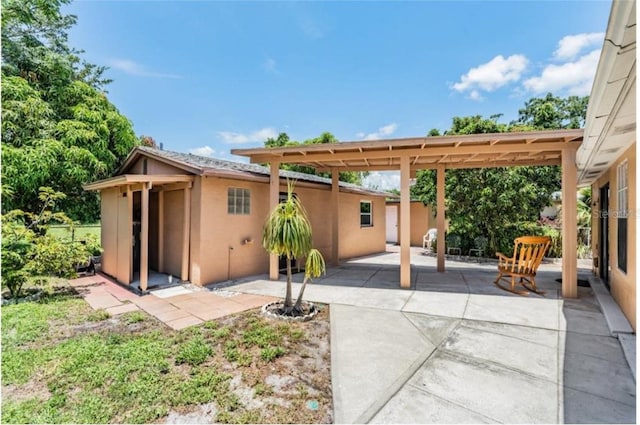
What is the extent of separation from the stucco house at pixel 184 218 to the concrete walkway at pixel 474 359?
6.02 ft

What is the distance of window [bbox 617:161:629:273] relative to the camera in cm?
514

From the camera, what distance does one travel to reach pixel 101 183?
7.92 meters

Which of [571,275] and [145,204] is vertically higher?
[145,204]

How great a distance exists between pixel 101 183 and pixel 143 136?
18649 mm

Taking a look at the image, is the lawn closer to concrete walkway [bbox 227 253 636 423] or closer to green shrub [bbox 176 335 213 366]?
green shrub [bbox 176 335 213 366]

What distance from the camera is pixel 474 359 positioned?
3.74m

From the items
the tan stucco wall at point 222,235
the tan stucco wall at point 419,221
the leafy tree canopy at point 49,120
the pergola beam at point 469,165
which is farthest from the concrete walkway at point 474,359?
the tan stucco wall at point 419,221

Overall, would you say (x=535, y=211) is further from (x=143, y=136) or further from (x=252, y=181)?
(x=143, y=136)

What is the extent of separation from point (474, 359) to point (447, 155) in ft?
17.5

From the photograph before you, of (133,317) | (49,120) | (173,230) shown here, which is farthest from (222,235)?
(49,120)

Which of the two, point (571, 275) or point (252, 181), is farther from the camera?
point (252, 181)

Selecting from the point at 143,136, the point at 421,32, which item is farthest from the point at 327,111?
the point at 143,136

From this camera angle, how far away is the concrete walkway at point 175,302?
5430mm

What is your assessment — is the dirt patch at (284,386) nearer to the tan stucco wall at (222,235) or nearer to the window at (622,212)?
the tan stucco wall at (222,235)
